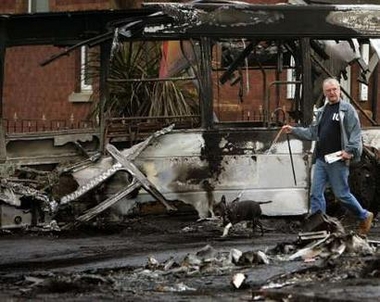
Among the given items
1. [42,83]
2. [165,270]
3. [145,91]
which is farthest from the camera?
[42,83]

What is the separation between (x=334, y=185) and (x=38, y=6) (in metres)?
15.6

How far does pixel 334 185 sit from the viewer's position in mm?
10062

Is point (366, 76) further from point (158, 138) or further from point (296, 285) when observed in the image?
point (296, 285)

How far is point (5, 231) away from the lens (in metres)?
10.9

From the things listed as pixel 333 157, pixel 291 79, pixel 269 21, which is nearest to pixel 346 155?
pixel 333 157

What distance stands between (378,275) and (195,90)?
4.71m

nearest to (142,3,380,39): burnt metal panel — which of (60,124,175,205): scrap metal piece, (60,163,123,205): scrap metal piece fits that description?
(60,124,175,205): scrap metal piece

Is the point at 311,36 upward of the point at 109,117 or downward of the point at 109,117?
upward

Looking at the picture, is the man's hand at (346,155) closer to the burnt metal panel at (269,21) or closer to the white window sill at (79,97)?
the burnt metal panel at (269,21)

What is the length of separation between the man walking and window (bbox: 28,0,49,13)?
14.7m

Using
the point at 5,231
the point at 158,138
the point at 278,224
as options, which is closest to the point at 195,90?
the point at 158,138

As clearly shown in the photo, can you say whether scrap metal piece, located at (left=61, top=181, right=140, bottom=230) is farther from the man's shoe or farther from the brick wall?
the brick wall

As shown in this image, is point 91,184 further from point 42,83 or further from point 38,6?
point 38,6

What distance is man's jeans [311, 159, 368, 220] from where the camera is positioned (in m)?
10.0
